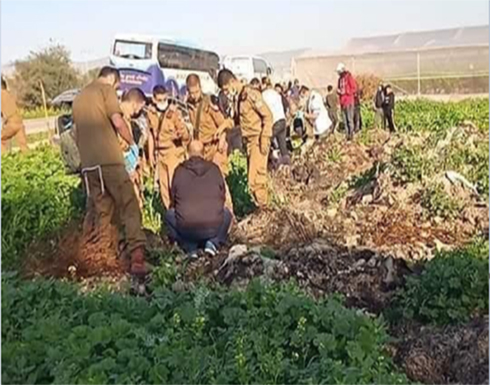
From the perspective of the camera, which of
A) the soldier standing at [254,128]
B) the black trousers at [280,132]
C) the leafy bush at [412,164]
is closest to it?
the soldier standing at [254,128]

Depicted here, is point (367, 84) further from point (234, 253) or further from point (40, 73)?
point (40, 73)

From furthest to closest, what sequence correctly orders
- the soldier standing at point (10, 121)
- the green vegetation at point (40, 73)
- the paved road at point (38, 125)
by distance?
the paved road at point (38, 125) < the green vegetation at point (40, 73) < the soldier standing at point (10, 121)

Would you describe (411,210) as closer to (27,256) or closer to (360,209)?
(360,209)

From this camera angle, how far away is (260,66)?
3645 mm

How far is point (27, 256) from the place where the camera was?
11.9 feet

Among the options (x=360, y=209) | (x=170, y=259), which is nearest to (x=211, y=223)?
(x=170, y=259)

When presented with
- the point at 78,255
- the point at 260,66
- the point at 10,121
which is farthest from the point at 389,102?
the point at 10,121

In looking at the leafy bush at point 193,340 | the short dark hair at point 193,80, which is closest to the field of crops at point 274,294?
the leafy bush at point 193,340

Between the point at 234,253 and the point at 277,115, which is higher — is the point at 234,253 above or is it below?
below

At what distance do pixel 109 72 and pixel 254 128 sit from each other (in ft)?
4.68

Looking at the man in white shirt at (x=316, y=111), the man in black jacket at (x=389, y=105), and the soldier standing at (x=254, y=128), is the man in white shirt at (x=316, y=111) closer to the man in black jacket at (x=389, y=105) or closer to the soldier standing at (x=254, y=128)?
the soldier standing at (x=254, y=128)

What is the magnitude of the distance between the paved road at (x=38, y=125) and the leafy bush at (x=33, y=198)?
116 mm

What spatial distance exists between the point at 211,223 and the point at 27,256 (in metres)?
1.17

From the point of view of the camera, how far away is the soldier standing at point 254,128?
4.21 m
